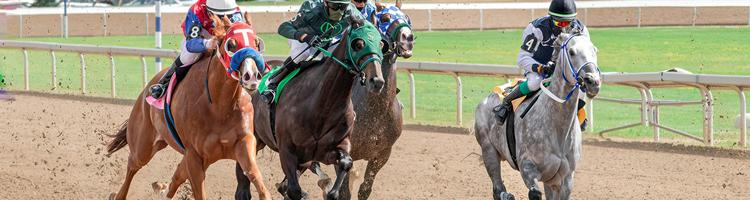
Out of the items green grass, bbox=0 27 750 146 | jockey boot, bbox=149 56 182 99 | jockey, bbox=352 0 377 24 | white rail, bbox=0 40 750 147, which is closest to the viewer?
jockey boot, bbox=149 56 182 99

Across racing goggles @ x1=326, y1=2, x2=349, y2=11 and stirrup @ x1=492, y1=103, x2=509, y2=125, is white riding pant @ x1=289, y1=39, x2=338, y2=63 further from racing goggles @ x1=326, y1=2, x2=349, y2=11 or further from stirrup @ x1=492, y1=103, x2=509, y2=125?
stirrup @ x1=492, y1=103, x2=509, y2=125

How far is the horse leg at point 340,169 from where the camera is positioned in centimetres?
724

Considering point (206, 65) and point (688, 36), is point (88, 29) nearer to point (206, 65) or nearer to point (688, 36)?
point (688, 36)

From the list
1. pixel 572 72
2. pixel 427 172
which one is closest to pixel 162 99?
pixel 572 72

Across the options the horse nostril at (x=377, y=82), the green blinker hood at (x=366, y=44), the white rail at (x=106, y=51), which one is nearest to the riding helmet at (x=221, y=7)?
the green blinker hood at (x=366, y=44)

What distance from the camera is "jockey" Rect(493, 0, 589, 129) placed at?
291 inches

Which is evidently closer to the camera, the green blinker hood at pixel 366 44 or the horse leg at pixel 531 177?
the green blinker hood at pixel 366 44

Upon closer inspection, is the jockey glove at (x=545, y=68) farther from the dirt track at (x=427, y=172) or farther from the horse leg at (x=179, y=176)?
the horse leg at (x=179, y=176)

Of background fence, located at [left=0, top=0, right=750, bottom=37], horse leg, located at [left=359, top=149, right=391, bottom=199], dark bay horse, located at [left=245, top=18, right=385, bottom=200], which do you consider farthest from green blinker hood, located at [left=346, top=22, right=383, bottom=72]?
background fence, located at [left=0, top=0, right=750, bottom=37]

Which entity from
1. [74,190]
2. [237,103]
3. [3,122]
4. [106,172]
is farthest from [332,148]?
[3,122]

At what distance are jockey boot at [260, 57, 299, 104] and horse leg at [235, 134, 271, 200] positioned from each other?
0.56m

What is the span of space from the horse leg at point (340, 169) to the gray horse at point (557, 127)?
3.00ft

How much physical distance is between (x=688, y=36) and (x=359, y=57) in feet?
60.5

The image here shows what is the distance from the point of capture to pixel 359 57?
6.90 metres
